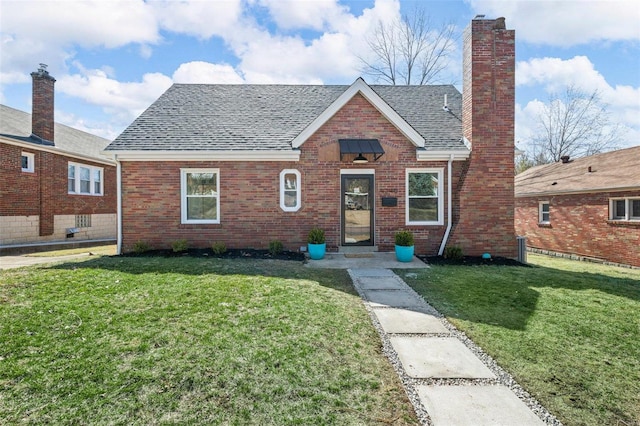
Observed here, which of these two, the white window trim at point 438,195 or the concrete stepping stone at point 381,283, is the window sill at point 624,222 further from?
the concrete stepping stone at point 381,283

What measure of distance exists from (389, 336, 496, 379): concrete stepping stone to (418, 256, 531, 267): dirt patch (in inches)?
211

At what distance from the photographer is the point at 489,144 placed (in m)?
9.96

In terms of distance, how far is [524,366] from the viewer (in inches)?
136

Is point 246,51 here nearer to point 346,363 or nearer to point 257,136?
point 257,136

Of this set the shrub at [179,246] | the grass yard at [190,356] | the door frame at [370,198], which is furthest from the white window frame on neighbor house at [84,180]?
the door frame at [370,198]

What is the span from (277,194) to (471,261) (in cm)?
623

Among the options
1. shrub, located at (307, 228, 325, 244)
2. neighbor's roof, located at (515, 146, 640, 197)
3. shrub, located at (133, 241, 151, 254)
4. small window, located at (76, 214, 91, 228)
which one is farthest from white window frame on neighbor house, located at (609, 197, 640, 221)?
small window, located at (76, 214, 91, 228)

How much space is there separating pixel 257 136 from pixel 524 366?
31.4 ft

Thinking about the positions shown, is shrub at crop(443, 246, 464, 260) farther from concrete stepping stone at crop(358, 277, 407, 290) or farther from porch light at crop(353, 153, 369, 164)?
porch light at crop(353, 153, 369, 164)

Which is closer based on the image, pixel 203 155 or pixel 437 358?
pixel 437 358

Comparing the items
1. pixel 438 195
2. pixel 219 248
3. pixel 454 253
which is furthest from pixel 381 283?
pixel 219 248

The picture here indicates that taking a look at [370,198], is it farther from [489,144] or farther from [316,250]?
Answer: [489,144]

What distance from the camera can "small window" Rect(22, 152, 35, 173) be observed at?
48.3 ft

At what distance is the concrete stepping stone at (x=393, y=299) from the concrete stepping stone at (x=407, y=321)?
29cm
